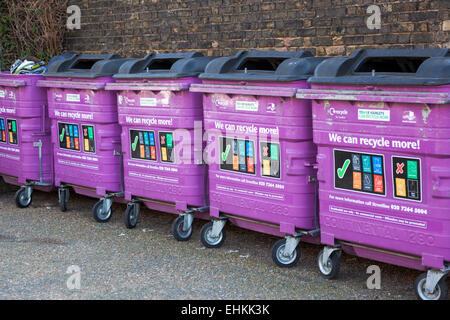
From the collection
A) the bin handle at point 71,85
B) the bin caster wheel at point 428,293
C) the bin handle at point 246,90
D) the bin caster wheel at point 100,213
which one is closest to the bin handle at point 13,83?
the bin handle at point 71,85

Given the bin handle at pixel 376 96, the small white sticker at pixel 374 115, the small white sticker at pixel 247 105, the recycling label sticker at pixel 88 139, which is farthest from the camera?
the recycling label sticker at pixel 88 139

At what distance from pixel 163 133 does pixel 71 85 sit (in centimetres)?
134

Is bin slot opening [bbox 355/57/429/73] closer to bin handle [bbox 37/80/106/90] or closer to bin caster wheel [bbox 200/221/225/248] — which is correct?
bin caster wheel [bbox 200/221/225/248]

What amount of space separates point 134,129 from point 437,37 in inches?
110

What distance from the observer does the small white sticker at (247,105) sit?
5609mm

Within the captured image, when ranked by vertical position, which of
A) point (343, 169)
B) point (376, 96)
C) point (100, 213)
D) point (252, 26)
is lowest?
point (100, 213)

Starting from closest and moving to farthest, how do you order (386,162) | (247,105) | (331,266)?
(386,162)
(331,266)
(247,105)

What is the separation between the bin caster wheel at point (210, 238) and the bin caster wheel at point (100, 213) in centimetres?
144

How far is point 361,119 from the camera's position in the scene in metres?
4.86

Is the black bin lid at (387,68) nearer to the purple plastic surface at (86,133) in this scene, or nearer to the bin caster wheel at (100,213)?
the purple plastic surface at (86,133)

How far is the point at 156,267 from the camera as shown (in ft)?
18.6

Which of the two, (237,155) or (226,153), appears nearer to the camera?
(237,155)

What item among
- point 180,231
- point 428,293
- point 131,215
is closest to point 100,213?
point 131,215

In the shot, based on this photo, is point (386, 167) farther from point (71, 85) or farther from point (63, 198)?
point (63, 198)
